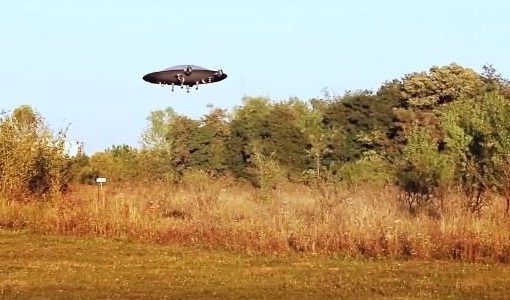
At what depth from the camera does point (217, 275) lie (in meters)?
12.4

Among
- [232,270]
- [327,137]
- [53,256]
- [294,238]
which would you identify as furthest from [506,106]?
[327,137]

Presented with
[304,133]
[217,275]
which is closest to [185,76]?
[217,275]

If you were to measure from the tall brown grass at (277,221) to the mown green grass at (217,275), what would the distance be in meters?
0.72

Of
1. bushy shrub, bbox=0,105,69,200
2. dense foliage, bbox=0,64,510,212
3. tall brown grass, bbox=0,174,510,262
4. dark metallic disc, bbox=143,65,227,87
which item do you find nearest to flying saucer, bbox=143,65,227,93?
dark metallic disc, bbox=143,65,227,87

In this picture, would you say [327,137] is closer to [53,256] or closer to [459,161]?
[459,161]

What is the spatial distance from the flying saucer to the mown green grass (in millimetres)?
3708

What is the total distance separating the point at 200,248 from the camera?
16.6 metres

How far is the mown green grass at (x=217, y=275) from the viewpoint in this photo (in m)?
10.5

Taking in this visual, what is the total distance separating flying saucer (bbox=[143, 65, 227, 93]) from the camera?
52.1 feet

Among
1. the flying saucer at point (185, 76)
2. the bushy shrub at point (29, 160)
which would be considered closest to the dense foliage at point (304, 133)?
the bushy shrub at point (29, 160)

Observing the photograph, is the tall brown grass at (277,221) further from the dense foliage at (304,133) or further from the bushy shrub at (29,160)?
the dense foliage at (304,133)

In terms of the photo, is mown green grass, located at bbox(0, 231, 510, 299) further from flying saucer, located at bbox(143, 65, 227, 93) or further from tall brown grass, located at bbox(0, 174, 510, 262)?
flying saucer, located at bbox(143, 65, 227, 93)

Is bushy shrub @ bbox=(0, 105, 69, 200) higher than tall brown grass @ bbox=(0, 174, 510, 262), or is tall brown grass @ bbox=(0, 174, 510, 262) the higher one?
bushy shrub @ bbox=(0, 105, 69, 200)

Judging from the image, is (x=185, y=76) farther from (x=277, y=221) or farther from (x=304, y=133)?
(x=304, y=133)
